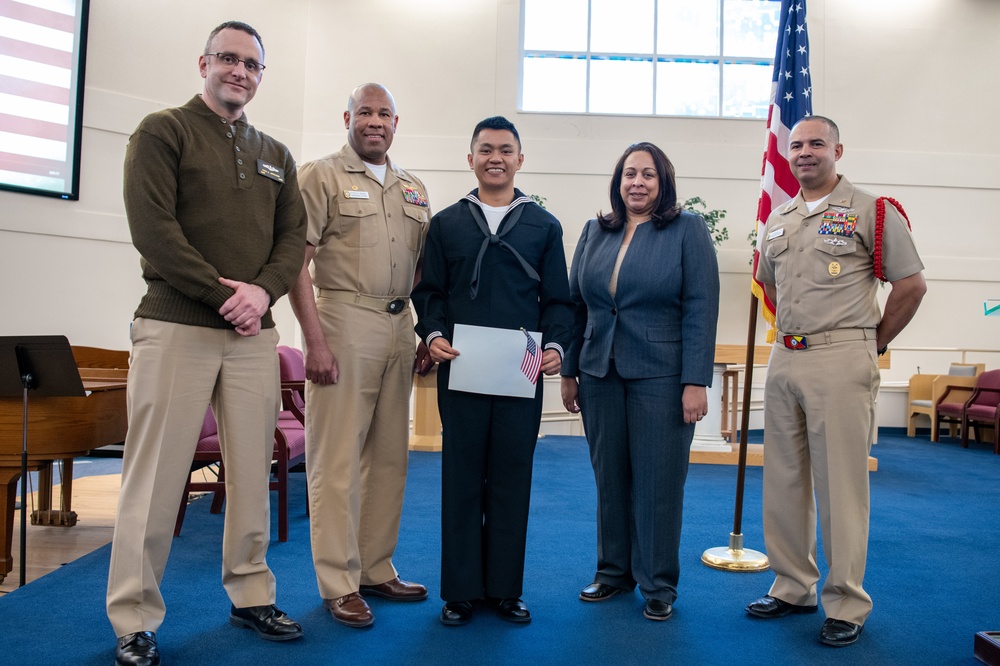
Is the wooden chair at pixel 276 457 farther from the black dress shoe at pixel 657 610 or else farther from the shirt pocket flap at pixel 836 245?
the shirt pocket flap at pixel 836 245

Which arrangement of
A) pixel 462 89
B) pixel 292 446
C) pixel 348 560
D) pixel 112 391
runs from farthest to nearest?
1. pixel 462 89
2. pixel 292 446
3. pixel 112 391
4. pixel 348 560

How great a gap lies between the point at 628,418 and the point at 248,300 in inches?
51.6

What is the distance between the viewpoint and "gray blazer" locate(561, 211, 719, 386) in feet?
8.33

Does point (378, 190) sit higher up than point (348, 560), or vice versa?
point (378, 190)

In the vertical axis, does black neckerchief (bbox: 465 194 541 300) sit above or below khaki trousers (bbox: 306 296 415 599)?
above

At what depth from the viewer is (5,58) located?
6.50 m

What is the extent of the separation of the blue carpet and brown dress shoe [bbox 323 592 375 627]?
0.10 ft

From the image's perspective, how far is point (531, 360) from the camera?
7.86 feet

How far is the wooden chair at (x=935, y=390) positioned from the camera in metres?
8.56

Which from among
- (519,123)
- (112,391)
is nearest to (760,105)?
(519,123)

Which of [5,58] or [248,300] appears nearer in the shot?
[248,300]

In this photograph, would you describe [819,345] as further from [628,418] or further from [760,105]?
[760,105]

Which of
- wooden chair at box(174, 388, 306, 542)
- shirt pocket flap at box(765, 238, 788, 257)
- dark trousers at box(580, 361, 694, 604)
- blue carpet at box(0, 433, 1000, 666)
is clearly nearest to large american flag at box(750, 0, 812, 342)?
shirt pocket flap at box(765, 238, 788, 257)

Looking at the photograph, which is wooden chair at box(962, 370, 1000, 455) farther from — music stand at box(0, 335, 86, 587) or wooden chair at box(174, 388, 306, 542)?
music stand at box(0, 335, 86, 587)
